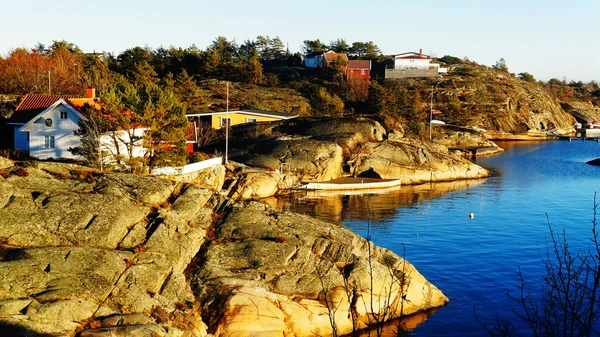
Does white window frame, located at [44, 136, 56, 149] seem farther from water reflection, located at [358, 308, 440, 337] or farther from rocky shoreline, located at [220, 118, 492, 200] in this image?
water reflection, located at [358, 308, 440, 337]

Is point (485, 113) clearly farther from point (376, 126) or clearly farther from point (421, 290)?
point (421, 290)

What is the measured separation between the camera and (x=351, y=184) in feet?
240

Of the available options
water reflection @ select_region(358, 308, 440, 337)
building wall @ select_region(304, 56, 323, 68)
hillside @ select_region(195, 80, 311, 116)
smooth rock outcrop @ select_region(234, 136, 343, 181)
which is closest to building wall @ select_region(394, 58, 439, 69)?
building wall @ select_region(304, 56, 323, 68)

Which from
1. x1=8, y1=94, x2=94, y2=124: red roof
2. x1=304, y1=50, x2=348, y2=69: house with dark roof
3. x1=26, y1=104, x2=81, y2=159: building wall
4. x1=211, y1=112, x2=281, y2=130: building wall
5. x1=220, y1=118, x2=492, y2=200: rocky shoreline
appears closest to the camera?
x1=26, y1=104, x2=81, y2=159: building wall

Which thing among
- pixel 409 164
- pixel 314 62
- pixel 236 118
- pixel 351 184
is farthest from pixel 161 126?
pixel 314 62

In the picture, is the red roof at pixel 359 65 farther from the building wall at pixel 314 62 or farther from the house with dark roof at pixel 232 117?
the house with dark roof at pixel 232 117

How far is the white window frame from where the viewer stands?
55.2 meters

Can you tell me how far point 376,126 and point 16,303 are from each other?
67.9 m

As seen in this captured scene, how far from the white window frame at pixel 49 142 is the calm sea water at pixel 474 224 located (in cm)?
2326

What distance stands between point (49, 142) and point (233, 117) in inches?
1649

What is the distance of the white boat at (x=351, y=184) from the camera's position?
72.0m

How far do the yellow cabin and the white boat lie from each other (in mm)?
25042

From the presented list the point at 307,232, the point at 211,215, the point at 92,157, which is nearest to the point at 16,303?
the point at 211,215

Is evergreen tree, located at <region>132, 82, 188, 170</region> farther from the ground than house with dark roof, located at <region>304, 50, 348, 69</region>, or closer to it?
closer to it
